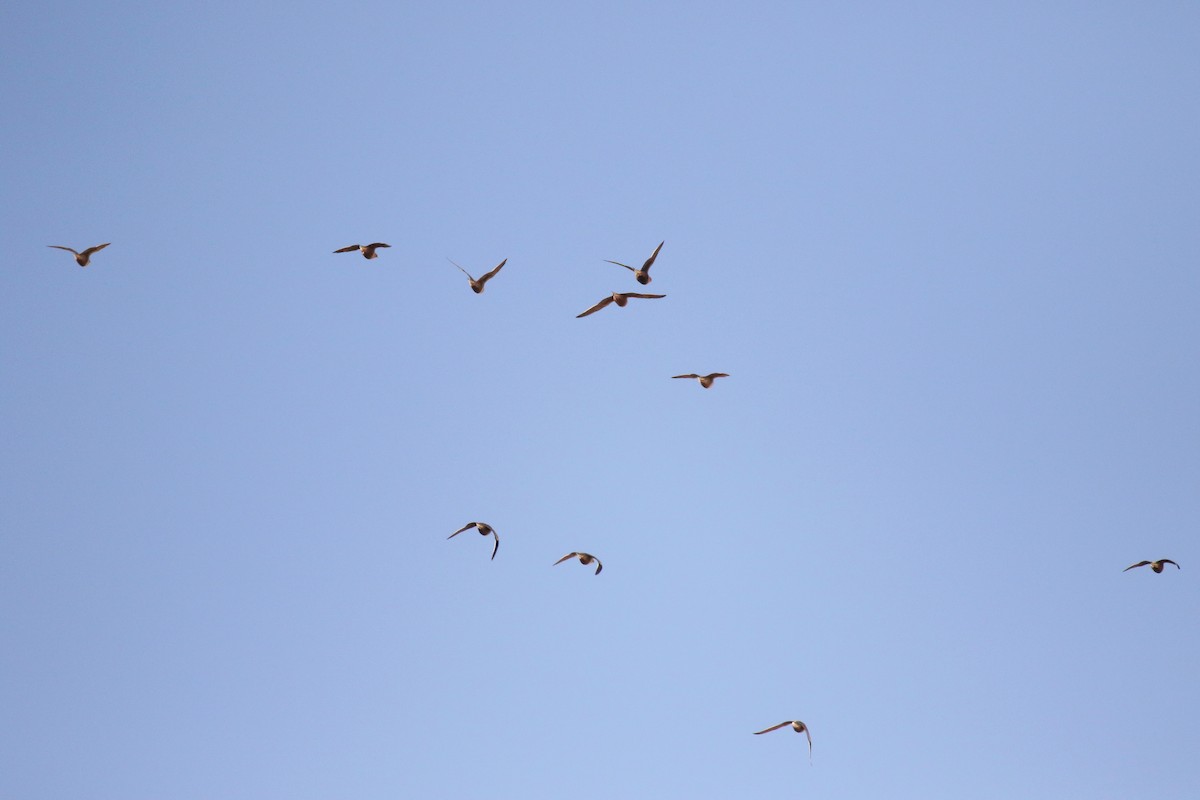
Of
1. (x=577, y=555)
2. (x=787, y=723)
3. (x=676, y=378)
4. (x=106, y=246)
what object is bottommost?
(x=787, y=723)

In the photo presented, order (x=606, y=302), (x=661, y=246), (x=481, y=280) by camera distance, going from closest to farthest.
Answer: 1. (x=661, y=246)
2. (x=606, y=302)
3. (x=481, y=280)

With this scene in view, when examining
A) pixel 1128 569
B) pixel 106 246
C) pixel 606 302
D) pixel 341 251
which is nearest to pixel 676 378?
pixel 606 302

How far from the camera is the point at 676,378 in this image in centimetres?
6022

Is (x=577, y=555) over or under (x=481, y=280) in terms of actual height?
under

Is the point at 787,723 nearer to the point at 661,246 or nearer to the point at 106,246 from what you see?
the point at 661,246

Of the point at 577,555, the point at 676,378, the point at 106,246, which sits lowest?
the point at 577,555

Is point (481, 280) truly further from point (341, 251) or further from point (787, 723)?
point (787, 723)

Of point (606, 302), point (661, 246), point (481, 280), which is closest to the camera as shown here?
point (661, 246)

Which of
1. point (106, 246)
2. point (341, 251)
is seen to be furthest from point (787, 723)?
point (106, 246)

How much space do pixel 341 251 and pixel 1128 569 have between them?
40279mm

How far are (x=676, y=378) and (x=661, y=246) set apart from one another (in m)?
8.87

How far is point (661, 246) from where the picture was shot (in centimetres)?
5309

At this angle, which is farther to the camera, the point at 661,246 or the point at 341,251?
the point at 341,251

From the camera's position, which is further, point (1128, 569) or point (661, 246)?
point (1128, 569)
